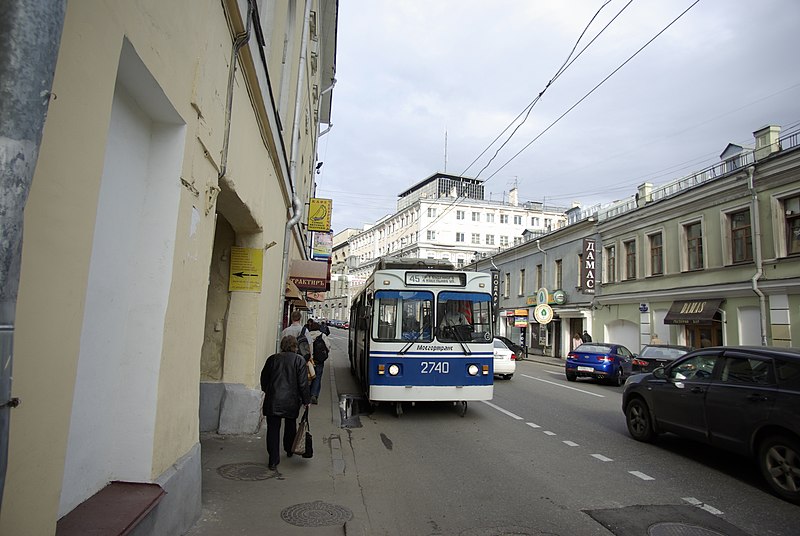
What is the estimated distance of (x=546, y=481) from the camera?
19.8ft

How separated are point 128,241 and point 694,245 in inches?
968

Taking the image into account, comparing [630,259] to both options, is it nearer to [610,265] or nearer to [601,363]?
[610,265]

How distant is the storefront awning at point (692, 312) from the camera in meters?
20.6

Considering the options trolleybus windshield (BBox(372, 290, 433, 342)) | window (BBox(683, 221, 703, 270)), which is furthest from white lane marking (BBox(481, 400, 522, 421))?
window (BBox(683, 221, 703, 270))

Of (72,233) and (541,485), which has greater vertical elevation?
(72,233)

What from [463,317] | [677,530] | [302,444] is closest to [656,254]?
[463,317]

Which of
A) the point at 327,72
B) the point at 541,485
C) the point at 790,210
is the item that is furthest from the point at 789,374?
the point at 327,72

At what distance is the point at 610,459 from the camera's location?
280 inches

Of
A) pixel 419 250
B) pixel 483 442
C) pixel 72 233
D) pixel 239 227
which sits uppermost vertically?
pixel 419 250

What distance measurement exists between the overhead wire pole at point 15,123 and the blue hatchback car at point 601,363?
1847 centimetres

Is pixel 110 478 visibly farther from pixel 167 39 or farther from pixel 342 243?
pixel 342 243

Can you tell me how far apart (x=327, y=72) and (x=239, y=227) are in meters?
17.6

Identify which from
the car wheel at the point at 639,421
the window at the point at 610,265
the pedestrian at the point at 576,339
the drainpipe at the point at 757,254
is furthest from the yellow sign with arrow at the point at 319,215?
the pedestrian at the point at 576,339

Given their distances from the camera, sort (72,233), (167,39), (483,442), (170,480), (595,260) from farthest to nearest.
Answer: (595,260), (483,442), (170,480), (167,39), (72,233)
